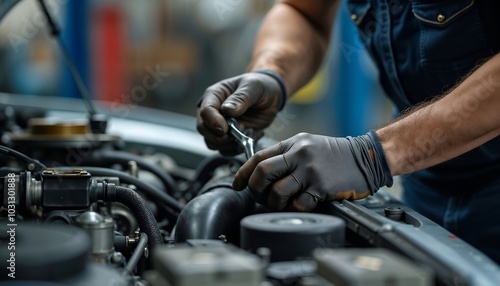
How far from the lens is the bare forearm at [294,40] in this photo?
1989 millimetres

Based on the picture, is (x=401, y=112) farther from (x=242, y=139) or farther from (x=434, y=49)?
(x=242, y=139)

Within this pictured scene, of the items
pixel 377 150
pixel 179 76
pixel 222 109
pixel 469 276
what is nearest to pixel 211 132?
pixel 222 109

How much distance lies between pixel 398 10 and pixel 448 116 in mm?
540

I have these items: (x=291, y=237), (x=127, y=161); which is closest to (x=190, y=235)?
(x=291, y=237)

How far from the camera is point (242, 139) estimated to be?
150cm

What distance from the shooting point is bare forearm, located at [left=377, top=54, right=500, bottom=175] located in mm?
1277

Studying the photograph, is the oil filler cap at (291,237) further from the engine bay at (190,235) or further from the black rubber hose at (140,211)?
the black rubber hose at (140,211)

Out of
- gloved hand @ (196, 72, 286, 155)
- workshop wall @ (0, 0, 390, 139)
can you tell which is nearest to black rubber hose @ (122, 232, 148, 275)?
gloved hand @ (196, 72, 286, 155)

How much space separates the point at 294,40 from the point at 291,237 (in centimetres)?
128

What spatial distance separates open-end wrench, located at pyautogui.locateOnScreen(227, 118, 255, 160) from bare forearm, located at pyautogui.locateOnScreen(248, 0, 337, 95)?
42 cm

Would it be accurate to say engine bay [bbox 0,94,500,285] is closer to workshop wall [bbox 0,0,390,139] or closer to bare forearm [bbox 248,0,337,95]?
bare forearm [bbox 248,0,337,95]

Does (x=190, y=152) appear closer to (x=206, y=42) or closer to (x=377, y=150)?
(x=377, y=150)

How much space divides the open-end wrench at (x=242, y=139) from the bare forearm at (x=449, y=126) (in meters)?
0.30

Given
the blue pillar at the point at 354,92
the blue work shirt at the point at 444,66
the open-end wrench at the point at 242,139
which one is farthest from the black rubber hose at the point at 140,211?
the blue pillar at the point at 354,92
